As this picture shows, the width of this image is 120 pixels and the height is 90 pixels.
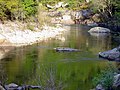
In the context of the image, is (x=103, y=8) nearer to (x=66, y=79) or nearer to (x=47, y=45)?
(x=47, y=45)

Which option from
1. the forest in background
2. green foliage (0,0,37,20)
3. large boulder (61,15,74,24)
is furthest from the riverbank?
large boulder (61,15,74,24)

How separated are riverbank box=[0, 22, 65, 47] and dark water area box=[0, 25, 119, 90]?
278 centimetres

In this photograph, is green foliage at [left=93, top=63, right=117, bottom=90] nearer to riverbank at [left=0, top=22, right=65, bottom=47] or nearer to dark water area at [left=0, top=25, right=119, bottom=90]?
dark water area at [left=0, top=25, right=119, bottom=90]

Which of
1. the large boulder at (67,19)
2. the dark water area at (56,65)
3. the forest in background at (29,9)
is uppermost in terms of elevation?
the forest in background at (29,9)

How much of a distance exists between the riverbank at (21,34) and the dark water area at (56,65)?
110 inches

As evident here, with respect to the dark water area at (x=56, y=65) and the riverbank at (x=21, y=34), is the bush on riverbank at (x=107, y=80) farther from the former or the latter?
the riverbank at (x=21, y=34)

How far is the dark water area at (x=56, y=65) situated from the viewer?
22.8m

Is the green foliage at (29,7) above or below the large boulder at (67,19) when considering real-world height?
above

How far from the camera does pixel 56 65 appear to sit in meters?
28.1

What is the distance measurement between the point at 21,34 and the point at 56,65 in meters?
17.8

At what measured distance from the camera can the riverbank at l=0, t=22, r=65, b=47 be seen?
42188mm

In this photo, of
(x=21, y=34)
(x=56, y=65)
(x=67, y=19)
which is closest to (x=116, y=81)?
(x=56, y=65)

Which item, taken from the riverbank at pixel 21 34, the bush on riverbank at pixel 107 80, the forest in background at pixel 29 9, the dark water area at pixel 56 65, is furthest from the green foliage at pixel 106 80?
the forest in background at pixel 29 9

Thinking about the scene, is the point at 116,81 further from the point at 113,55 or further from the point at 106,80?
the point at 113,55
